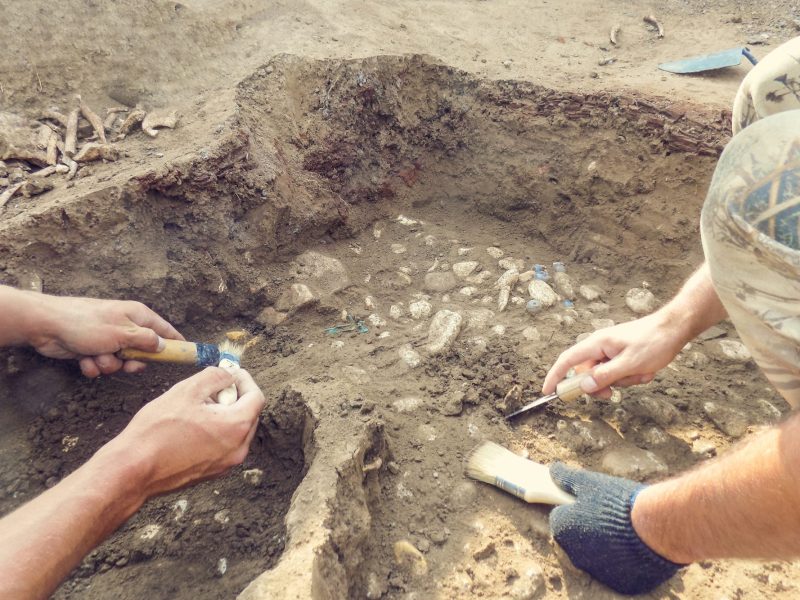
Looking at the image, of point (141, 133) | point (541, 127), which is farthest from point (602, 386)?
point (141, 133)

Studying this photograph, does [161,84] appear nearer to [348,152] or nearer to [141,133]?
[141,133]

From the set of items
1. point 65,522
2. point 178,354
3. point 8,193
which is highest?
point 8,193

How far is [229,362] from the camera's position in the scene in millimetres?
2236

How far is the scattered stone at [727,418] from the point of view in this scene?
216 centimetres

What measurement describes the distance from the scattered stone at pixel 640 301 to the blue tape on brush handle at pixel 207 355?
1.84 metres

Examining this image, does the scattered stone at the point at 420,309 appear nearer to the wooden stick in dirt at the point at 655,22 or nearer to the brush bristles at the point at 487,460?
the brush bristles at the point at 487,460

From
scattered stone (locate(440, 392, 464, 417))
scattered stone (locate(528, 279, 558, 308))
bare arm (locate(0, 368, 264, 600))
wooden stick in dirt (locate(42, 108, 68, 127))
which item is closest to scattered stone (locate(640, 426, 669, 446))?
scattered stone (locate(440, 392, 464, 417))

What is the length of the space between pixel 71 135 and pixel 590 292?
2566mm

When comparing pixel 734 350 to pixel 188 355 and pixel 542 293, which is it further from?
pixel 188 355

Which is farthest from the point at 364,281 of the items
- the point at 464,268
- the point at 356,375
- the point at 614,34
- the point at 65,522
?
the point at 614,34

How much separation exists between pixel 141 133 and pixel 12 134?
54 centimetres

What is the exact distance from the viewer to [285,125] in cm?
301

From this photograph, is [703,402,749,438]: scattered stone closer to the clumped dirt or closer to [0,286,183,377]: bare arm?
the clumped dirt

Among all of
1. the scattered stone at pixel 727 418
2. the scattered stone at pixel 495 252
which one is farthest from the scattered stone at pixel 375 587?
the scattered stone at pixel 495 252
